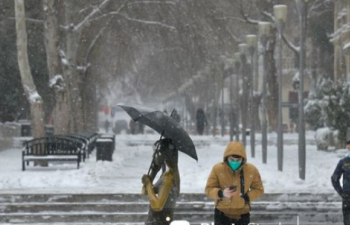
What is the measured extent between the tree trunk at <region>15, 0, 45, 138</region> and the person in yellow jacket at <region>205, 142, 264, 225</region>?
56.8 feet

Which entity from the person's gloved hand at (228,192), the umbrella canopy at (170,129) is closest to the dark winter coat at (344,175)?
the umbrella canopy at (170,129)

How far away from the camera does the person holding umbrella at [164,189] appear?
28.4 feet

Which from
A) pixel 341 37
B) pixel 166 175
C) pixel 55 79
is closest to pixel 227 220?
pixel 166 175

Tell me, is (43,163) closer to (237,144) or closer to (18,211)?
(18,211)

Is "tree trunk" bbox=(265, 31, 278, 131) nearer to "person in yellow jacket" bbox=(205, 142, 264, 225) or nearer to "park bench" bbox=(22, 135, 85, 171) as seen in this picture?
"park bench" bbox=(22, 135, 85, 171)

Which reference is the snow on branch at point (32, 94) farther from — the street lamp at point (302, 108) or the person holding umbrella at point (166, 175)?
the person holding umbrella at point (166, 175)

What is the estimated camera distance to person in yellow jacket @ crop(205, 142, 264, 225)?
29.6 feet

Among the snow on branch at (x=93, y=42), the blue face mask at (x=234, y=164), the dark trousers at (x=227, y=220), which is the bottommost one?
the dark trousers at (x=227, y=220)

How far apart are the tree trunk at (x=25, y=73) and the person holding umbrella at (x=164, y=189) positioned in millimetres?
17400

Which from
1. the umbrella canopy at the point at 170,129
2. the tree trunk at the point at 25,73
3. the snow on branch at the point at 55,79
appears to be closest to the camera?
the umbrella canopy at the point at 170,129

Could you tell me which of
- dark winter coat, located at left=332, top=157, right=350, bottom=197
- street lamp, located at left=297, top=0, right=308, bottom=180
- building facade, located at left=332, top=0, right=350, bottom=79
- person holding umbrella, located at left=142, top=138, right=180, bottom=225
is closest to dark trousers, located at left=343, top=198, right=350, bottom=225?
dark winter coat, located at left=332, top=157, right=350, bottom=197

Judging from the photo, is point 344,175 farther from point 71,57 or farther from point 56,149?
point 71,57

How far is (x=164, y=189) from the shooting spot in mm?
8664

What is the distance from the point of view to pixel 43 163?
25406mm
